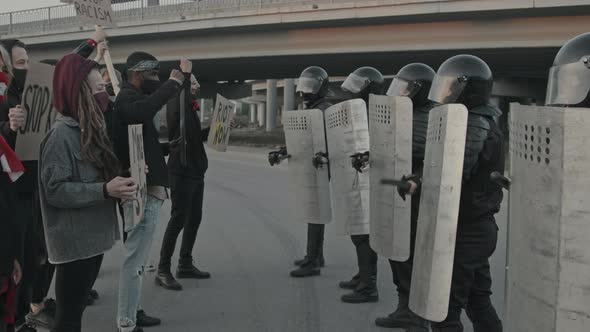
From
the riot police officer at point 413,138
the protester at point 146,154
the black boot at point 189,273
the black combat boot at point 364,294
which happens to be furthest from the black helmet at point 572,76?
the black boot at point 189,273

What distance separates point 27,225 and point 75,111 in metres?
1.21

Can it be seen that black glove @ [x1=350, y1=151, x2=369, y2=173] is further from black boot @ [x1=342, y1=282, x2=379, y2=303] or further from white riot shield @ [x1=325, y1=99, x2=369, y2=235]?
black boot @ [x1=342, y1=282, x2=379, y2=303]

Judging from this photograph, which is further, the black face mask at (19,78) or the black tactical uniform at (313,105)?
the black tactical uniform at (313,105)

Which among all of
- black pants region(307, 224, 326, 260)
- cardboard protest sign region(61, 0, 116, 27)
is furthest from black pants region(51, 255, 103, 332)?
cardboard protest sign region(61, 0, 116, 27)

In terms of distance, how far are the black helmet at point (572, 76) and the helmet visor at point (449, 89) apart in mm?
825

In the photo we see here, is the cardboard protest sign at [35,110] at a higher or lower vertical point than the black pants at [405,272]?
higher

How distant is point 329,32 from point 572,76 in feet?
72.7

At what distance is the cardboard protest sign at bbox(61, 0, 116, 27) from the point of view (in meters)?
5.54

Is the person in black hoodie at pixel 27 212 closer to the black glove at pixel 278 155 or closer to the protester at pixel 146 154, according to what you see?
the protester at pixel 146 154

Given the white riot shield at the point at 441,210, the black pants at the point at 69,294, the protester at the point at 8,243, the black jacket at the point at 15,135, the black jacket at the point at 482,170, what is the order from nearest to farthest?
the white riot shield at the point at 441,210 < the protester at the point at 8,243 < the black pants at the point at 69,294 < the black jacket at the point at 482,170 < the black jacket at the point at 15,135

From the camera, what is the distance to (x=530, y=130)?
5.91ft

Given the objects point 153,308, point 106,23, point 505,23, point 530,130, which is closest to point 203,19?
point 505,23

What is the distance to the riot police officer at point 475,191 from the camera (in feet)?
10.6

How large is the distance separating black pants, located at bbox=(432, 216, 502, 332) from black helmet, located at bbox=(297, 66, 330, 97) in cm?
289
